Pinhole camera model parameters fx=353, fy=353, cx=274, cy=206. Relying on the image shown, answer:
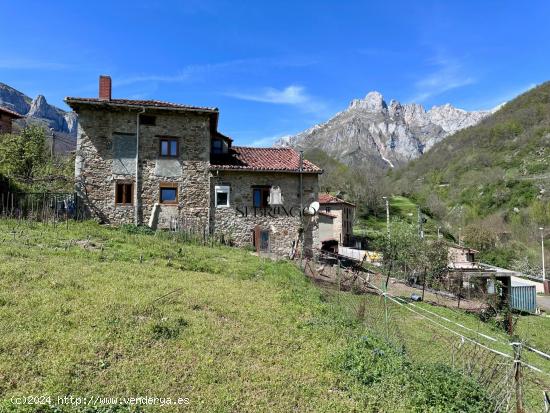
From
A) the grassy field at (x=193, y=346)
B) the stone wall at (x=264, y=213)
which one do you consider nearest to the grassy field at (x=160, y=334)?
the grassy field at (x=193, y=346)

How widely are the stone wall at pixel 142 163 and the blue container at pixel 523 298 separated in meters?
17.9

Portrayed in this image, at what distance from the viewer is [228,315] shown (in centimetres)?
711

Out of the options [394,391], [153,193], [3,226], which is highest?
[153,193]

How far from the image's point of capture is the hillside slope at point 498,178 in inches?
1918

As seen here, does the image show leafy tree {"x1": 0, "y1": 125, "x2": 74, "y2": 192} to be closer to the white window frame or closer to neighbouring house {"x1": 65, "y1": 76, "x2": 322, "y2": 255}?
neighbouring house {"x1": 65, "y1": 76, "x2": 322, "y2": 255}

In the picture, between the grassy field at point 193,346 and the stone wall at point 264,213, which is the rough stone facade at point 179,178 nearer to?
the stone wall at point 264,213

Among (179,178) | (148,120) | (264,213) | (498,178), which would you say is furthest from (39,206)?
(498,178)

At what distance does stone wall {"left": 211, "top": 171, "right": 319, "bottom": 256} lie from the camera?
1883cm

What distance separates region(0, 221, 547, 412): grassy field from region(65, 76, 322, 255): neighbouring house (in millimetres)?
8494

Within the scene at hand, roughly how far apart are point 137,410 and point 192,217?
588 inches

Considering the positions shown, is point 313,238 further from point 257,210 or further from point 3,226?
point 3,226

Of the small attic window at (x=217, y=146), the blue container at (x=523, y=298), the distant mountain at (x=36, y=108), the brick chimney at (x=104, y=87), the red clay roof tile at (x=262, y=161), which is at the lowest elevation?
the blue container at (x=523, y=298)

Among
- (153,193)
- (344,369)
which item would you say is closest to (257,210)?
(153,193)

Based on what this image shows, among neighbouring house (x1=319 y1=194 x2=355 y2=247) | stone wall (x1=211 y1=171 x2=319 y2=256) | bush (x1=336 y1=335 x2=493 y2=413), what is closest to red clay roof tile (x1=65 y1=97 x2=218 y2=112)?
stone wall (x1=211 y1=171 x2=319 y2=256)
